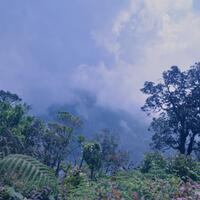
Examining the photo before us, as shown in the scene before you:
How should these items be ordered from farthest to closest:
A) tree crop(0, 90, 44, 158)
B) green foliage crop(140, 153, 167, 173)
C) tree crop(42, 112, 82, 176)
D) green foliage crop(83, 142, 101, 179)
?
tree crop(42, 112, 82, 176), tree crop(0, 90, 44, 158), green foliage crop(83, 142, 101, 179), green foliage crop(140, 153, 167, 173)

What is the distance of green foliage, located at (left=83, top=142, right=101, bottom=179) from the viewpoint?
66.6 ft

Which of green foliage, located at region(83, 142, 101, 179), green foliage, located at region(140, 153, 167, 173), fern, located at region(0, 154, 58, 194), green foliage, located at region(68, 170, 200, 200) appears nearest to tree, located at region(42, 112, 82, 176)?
green foliage, located at region(83, 142, 101, 179)

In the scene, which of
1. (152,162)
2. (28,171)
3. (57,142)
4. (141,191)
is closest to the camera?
(28,171)

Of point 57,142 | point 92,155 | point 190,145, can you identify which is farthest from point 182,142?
point 92,155

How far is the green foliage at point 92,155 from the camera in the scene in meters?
20.3

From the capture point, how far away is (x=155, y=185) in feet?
31.8

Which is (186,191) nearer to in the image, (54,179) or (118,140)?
(54,179)

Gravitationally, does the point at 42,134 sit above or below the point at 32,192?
above

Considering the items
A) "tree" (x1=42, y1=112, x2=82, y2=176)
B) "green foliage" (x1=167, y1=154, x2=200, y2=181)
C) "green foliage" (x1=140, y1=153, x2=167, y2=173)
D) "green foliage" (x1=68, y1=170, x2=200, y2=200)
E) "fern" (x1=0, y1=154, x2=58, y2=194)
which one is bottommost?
"fern" (x1=0, y1=154, x2=58, y2=194)

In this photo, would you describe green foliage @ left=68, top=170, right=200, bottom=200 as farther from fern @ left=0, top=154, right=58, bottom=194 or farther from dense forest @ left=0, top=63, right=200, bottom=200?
fern @ left=0, top=154, right=58, bottom=194

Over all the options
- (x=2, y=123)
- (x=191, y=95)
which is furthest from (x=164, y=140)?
(x=2, y=123)

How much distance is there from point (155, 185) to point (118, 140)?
21305mm

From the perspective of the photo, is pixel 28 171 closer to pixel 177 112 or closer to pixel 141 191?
pixel 141 191

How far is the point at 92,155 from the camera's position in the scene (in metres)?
20.5
